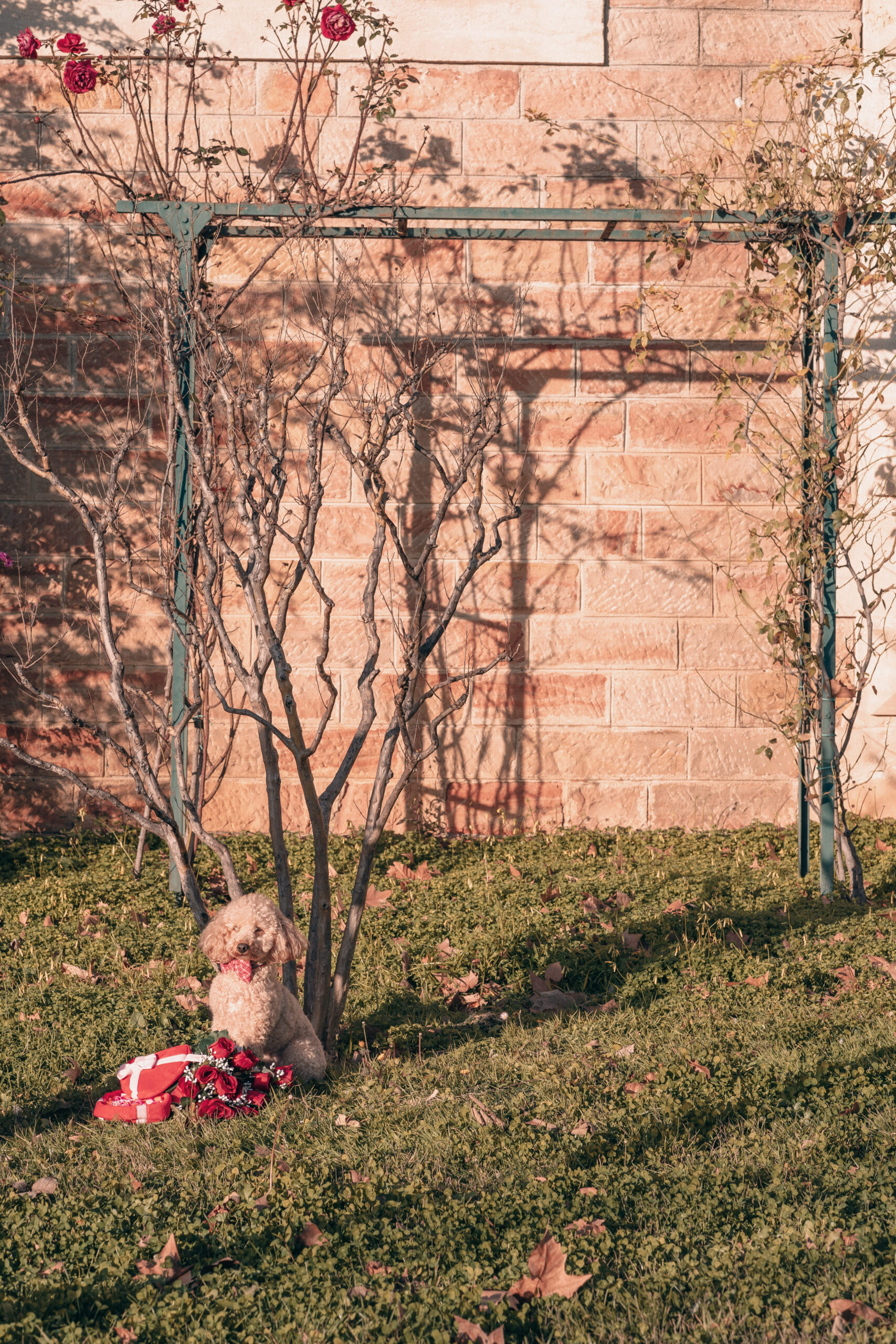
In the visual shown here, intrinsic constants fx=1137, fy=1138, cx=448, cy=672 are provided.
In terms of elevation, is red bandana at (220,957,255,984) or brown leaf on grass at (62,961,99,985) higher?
red bandana at (220,957,255,984)

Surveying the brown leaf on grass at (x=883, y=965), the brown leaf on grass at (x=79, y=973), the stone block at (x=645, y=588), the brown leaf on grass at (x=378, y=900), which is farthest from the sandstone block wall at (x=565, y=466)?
the brown leaf on grass at (x=883, y=965)

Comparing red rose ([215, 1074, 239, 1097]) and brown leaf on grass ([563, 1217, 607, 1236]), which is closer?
brown leaf on grass ([563, 1217, 607, 1236])

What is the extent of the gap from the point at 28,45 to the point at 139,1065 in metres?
5.05

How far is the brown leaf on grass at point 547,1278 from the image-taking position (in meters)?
2.29

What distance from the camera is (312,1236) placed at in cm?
248

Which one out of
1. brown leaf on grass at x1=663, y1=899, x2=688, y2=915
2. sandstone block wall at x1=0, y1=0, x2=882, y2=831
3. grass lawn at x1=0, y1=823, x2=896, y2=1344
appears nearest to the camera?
grass lawn at x1=0, y1=823, x2=896, y2=1344

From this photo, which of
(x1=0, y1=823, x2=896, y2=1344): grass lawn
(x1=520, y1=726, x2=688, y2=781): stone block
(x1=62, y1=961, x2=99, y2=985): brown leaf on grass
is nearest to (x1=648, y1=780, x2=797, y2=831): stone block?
(x1=520, y1=726, x2=688, y2=781): stone block

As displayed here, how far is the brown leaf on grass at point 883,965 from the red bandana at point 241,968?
244 centimetres

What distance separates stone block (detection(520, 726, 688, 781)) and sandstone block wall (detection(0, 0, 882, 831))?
1 centimetres

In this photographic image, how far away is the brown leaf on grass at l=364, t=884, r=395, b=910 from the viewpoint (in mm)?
5141

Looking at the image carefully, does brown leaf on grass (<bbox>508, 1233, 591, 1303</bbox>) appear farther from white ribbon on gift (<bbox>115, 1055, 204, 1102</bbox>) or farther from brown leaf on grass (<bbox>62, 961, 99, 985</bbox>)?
brown leaf on grass (<bbox>62, 961, 99, 985</bbox>)

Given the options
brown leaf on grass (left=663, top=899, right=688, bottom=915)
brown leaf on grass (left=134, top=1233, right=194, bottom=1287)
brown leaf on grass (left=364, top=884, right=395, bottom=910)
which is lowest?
brown leaf on grass (left=364, top=884, right=395, bottom=910)

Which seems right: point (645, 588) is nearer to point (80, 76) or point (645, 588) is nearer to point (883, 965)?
point (883, 965)

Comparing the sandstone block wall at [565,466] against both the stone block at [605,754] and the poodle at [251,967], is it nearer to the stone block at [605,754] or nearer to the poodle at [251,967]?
the stone block at [605,754]
